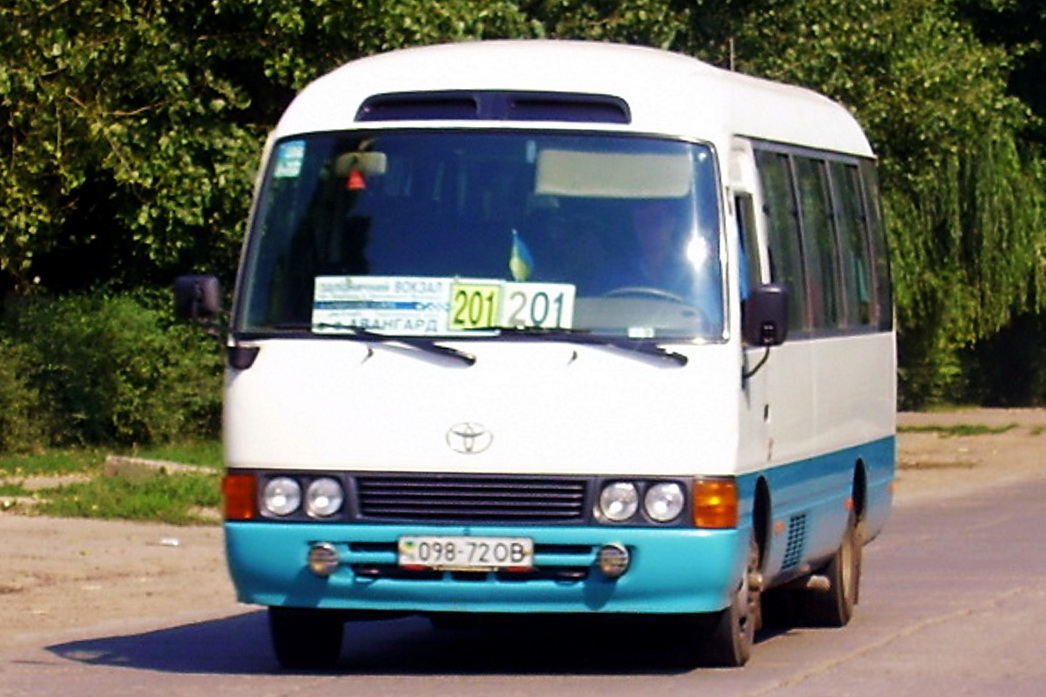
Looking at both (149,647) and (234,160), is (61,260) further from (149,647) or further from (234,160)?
(149,647)

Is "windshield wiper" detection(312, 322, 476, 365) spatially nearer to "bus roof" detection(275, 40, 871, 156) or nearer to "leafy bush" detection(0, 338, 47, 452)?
"bus roof" detection(275, 40, 871, 156)

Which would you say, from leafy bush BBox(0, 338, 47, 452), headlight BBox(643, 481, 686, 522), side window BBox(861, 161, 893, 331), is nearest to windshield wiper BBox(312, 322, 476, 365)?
headlight BBox(643, 481, 686, 522)

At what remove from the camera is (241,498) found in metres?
10.8

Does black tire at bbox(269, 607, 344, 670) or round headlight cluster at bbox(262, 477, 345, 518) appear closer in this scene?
round headlight cluster at bbox(262, 477, 345, 518)

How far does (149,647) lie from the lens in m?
12.5

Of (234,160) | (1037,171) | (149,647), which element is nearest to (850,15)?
(234,160)

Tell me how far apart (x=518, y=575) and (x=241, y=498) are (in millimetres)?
1174

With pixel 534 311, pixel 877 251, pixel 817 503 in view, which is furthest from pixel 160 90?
pixel 534 311

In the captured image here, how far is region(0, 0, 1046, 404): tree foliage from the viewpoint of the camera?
26031 millimetres

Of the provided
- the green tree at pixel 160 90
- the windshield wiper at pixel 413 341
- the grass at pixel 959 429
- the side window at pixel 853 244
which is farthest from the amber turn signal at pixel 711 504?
the grass at pixel 959 429

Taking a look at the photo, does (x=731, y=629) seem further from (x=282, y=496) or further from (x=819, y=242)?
(x=819, y=242)

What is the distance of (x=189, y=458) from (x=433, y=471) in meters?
16.1

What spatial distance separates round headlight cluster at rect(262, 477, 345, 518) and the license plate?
0.34 m

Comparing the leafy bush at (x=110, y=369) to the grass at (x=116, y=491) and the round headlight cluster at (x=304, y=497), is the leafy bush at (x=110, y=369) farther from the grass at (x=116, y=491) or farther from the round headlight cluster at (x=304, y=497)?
the round headlight cluster at (x=304, y=497)
